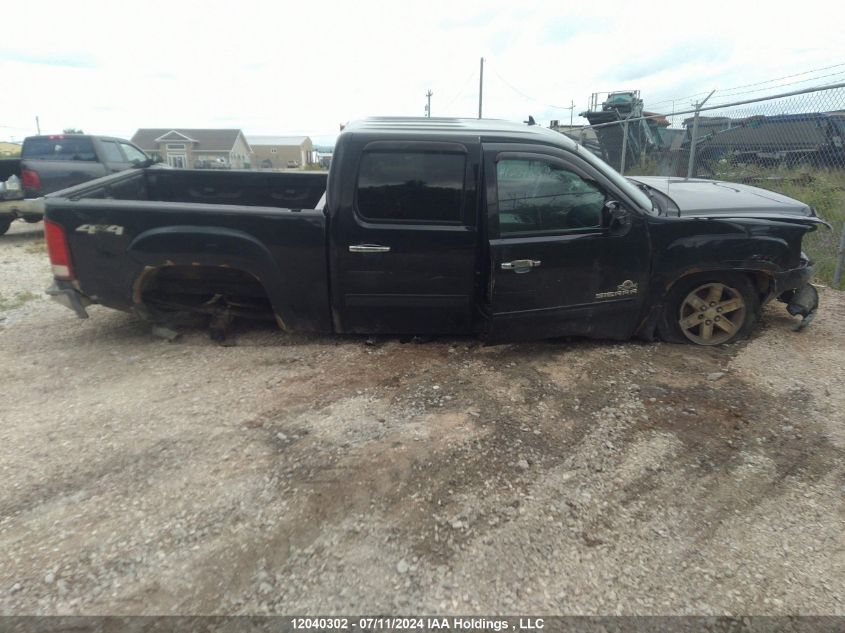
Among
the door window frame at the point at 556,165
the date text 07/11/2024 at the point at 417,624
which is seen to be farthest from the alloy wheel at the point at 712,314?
the date text 07/11/2024 at the point at 417,624

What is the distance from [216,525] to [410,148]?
2.80 m

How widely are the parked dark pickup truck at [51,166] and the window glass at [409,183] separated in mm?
7067

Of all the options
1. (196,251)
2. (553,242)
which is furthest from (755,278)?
(196,251)

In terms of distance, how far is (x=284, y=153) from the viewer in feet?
253

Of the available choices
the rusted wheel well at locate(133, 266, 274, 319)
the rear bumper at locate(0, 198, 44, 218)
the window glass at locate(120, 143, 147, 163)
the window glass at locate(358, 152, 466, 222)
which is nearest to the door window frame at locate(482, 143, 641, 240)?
the window glass at locate(358, 152, 466, 222)

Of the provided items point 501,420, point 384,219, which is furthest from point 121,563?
point 384,219

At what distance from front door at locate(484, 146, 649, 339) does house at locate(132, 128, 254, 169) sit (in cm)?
5690

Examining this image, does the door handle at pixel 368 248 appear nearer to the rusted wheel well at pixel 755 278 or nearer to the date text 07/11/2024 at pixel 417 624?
the rusted wheel well at pixel 755 278

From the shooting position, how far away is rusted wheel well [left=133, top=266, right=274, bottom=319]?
169 inches

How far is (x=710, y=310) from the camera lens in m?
4.29

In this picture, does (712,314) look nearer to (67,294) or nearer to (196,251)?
(196,251)

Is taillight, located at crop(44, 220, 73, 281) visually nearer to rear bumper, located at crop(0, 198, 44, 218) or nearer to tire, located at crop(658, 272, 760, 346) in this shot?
tire, located at crop(658, 272, 760, 346)

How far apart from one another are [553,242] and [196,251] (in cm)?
269

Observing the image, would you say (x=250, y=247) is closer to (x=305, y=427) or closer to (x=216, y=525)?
(x=305, y=427)
